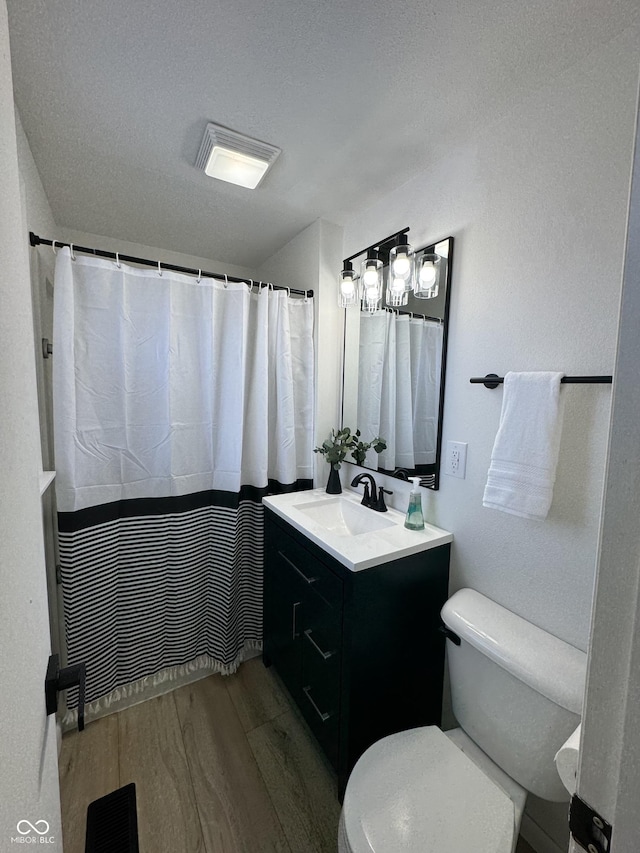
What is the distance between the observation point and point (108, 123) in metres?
1.18

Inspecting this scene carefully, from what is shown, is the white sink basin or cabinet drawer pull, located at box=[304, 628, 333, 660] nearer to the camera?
cabinet drawer pull, located at box=[304, 628, 333, 660]

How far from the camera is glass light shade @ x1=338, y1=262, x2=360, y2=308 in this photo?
65.4 inches

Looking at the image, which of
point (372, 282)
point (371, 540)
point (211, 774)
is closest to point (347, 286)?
point (372, 282)

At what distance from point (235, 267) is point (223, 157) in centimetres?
122

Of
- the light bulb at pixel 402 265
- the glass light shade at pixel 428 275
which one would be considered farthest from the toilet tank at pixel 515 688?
the light bulb at pixel 402 265

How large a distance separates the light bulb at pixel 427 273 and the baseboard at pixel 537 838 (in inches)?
74.5

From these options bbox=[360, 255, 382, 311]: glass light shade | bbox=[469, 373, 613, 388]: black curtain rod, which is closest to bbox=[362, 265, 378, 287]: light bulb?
bbox=[360, 255, 382, 311]: glass light shade

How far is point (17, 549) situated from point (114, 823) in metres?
1.37

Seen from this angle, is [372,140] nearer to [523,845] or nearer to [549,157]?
[549,157]

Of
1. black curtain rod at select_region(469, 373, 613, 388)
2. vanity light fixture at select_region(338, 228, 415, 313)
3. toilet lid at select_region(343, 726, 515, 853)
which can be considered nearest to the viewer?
toilet lid at select_region(343, 726, 515, 853)

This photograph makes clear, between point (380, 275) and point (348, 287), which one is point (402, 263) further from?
point (348, 287)

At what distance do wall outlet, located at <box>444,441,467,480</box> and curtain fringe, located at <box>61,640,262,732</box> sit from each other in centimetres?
146

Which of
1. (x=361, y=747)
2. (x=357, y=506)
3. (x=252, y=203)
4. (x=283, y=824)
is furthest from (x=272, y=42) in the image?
(x=283, y=824)

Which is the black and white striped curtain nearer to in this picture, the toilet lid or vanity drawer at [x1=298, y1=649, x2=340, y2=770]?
vanity drawer at [x1=298, y1=649, x2=340, y2=770]
